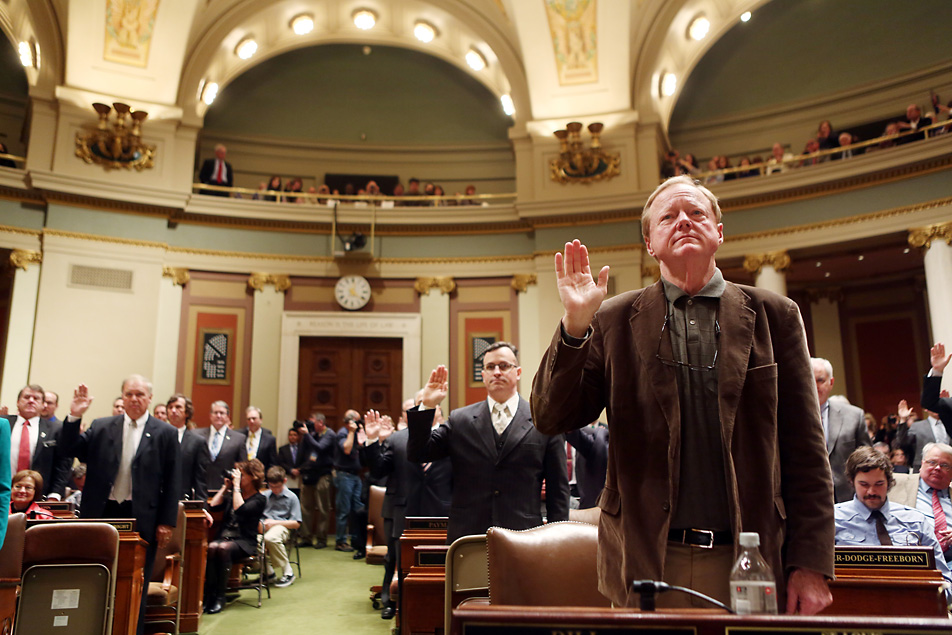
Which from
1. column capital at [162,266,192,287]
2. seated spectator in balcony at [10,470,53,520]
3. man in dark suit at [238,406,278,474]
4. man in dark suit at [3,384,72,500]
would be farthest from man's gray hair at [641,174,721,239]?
column capital at [162,266,192,287]

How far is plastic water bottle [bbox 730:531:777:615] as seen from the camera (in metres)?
1.52

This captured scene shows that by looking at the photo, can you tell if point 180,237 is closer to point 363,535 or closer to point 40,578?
point 363,535

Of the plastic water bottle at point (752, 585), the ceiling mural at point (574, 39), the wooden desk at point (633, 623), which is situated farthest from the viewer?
the ceiling mural at point (574, 39)

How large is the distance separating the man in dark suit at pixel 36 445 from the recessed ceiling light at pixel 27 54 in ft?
23.8

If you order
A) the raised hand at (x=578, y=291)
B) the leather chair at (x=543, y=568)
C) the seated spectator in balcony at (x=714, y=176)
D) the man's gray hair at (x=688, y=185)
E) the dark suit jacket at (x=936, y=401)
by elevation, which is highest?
the seated spectator in balcony at (x=714, y=176)

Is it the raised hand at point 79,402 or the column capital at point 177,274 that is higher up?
the column capital at point 177,274

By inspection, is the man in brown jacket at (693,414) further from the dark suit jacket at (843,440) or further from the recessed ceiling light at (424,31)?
the recessed ceiling light at (424,31)

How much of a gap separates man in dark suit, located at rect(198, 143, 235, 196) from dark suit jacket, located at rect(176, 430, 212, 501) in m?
6.42

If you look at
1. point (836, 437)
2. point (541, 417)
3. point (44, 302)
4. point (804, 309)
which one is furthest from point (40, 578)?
point (804, 309)

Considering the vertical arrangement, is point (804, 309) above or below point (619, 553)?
above

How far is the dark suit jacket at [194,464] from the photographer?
6383 mm

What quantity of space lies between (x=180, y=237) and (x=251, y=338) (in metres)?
1.79

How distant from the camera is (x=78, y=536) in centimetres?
390

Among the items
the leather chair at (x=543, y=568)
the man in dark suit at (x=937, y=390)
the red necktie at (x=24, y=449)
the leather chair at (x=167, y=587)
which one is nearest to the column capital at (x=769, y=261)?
the man in dark suit at (x=937, y=390)
